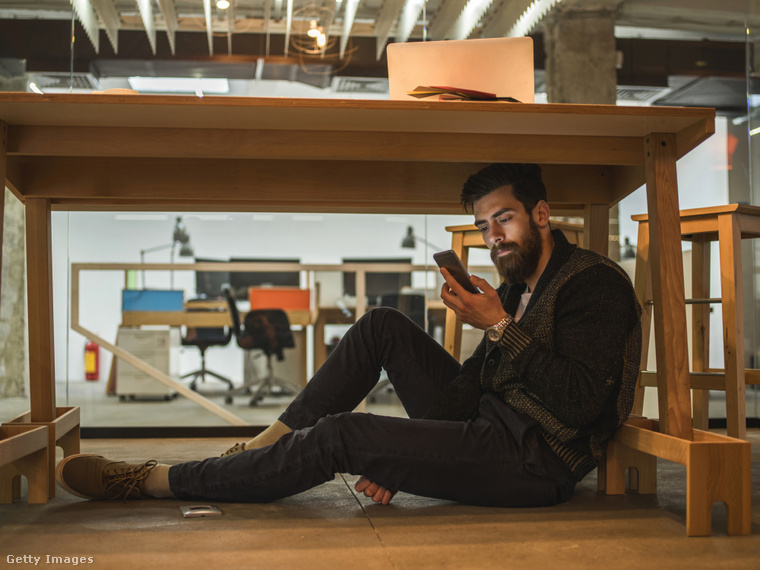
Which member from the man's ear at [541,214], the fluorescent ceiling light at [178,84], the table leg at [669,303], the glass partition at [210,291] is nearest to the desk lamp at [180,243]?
the glass partition at [210,291]

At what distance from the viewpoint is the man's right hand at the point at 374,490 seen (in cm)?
137

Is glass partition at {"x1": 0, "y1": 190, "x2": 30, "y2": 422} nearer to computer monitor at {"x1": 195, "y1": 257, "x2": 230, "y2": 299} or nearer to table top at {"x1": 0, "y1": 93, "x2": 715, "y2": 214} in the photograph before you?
computer monitor at {"x1": 195, "y1": 257, "x2": 230, "y2": 299}

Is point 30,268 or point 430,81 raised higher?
point 430,81

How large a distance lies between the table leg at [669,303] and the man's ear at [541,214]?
22cm

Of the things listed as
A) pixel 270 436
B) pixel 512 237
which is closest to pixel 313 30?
pixel 512 237

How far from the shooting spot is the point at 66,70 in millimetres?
3627

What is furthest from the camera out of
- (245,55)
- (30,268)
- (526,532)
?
(245,55)

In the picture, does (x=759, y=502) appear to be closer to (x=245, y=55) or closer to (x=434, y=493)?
(x=434, y=493)

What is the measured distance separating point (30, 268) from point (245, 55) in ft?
8.65

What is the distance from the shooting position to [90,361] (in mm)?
3225

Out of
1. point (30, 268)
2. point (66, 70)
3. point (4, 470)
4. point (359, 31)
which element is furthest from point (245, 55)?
point (4, 470)

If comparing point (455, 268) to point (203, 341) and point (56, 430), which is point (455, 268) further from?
point (203, 341)

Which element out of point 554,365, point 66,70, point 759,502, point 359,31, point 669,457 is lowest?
point 759,502

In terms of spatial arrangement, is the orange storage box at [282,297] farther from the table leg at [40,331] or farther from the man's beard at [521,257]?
the man's beard at [521,257]
